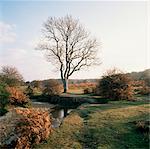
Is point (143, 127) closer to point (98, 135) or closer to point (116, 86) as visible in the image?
point (98, 135)

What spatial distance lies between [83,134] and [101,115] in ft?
11.2

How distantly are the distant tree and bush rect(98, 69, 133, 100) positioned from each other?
264 inches

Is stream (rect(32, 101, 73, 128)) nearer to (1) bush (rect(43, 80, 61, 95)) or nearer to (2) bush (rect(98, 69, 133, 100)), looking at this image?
(2) bush (rect(98, 69, 133, 100))

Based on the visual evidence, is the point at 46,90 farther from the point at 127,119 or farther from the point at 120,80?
the point at 127,119

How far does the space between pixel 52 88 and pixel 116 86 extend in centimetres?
657

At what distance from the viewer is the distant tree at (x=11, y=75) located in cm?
1895

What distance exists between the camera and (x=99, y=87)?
74.6 feet

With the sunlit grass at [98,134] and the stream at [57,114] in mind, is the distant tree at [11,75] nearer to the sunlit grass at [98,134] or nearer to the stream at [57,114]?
the stream at [57,114]

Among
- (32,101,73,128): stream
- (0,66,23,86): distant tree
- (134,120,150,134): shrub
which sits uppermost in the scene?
(0,66,23,86): distant tree

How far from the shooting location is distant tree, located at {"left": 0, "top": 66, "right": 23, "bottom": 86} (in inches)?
746

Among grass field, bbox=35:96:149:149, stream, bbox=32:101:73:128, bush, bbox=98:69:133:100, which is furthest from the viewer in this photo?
bush, bbox=98:69:133:100

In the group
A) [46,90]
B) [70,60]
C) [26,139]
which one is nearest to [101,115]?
[26,139]

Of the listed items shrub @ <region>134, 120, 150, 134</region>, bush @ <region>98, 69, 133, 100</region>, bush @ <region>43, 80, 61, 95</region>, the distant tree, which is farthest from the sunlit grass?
bush @ <region>43, 80, 61, 95</region>

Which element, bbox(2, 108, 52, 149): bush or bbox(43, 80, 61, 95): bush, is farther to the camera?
bbox(43, 80, 61, 95): bush
